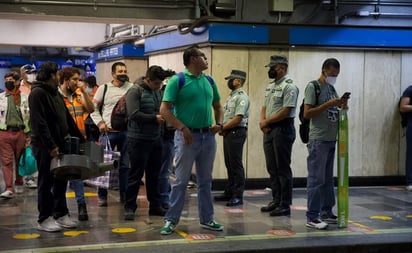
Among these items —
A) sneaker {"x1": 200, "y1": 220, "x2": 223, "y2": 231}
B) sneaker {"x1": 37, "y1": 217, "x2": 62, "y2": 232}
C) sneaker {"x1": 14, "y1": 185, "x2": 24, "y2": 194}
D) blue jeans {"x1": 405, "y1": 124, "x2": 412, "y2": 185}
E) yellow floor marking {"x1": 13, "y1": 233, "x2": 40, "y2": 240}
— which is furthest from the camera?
blue jeans {"x1": 405, "y1": 124, "x2": 412, "y2": 185}

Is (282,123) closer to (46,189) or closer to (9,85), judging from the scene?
(46,189)

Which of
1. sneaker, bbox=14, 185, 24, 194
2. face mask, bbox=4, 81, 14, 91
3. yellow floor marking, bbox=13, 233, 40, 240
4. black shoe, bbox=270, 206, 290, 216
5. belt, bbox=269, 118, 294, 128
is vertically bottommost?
yellow floor marking, bbox=13, 233, 40, 240

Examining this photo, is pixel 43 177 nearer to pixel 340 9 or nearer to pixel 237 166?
pixel 237 166

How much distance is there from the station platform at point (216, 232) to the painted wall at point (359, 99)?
1.61 metres

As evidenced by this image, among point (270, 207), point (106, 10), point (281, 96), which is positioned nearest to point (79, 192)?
point (270, 207)

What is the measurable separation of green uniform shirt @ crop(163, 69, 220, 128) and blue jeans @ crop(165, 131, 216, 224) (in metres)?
0.16

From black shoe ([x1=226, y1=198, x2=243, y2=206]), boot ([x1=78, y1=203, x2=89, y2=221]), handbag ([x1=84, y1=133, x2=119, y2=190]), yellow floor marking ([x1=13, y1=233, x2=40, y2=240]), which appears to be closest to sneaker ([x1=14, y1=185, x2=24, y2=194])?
handbag ([x1=84, y1=133, x2=119, y2=190])

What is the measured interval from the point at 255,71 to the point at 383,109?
2423 millimetres

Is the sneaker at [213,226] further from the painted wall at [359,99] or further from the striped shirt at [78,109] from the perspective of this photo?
the painted wall at [359,99]

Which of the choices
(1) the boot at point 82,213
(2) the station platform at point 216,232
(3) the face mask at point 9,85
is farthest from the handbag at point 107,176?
(3) the face mask at point 9,85

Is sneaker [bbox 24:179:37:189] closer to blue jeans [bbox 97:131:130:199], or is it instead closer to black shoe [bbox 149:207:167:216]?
blue jeans [bbox 97:131:130:199]

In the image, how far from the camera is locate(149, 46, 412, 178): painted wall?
10039 mm

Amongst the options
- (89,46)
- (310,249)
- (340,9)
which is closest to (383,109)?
(340,9)

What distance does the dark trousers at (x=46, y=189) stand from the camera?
6734 millimetres
